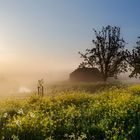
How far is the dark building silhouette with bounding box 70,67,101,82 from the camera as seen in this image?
10525 centimetres

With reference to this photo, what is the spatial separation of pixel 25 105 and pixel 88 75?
254 ft

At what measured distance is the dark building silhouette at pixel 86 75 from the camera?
105250 mm

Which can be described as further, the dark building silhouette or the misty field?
the dark building silhouette

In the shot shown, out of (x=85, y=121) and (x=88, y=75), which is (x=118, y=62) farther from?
(x=85, y=121)

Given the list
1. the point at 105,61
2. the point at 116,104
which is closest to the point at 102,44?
the point at 105,61

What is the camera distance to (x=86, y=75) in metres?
109

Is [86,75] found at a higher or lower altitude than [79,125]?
higher

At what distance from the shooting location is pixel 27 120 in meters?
19.8

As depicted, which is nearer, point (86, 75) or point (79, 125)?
point (79, 125)

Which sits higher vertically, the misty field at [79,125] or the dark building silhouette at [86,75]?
the dark building silhouette at [86,75]

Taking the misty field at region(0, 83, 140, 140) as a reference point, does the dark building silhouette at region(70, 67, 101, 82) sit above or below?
above

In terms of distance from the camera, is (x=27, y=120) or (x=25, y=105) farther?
(x=25, y=105)

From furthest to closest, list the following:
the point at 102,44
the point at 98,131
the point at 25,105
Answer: the point at 102,44 → the point at 25,105 → the point at 98,131

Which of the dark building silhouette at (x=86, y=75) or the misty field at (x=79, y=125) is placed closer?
the misty field at (x=79, y=125)
